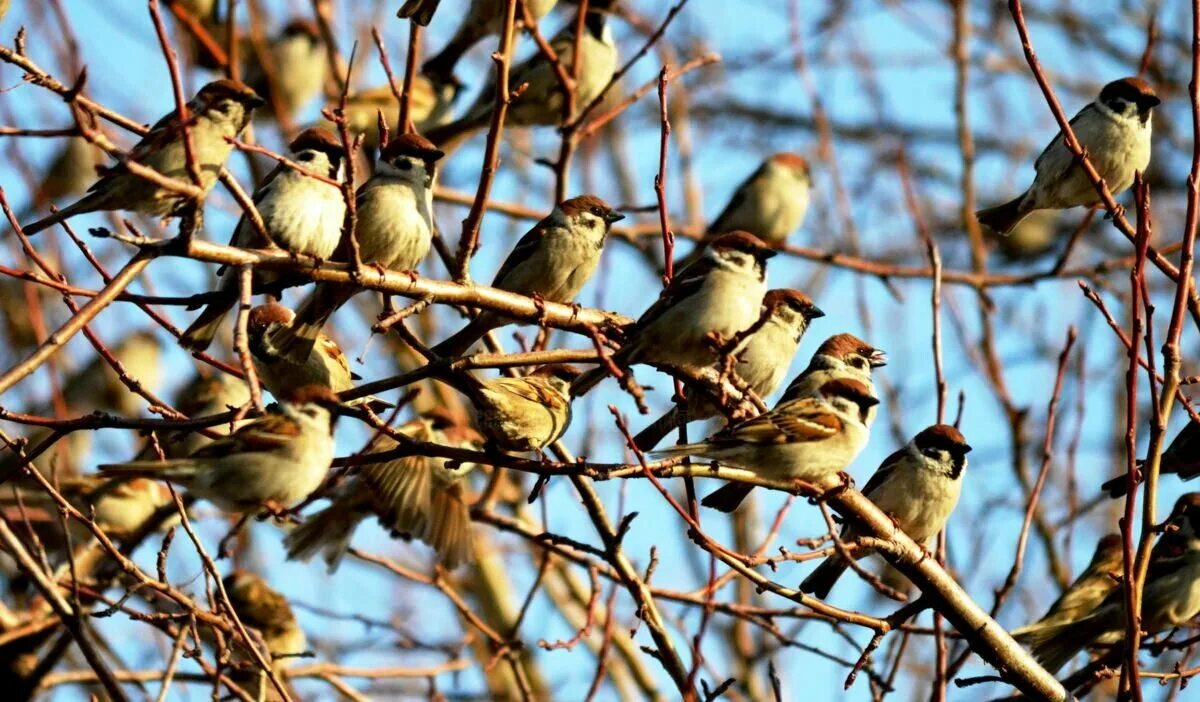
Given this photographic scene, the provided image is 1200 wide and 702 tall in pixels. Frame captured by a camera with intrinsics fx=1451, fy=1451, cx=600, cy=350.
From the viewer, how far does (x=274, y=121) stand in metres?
9.70

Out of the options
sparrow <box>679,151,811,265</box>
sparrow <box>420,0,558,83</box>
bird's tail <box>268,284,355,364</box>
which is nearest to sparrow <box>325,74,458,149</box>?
sparrow <box>420,0,558,83</box>

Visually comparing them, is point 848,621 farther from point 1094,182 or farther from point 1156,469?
point 1094,182

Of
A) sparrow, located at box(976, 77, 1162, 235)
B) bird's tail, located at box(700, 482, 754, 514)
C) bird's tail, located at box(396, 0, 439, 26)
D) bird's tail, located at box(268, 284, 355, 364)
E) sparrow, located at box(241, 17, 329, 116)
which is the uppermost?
sparrow, located at box(241, 17, 329, 116)

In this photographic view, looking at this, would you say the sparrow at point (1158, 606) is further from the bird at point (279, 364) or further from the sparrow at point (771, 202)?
the sparrow at point (771, 202)

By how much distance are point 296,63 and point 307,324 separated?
5.79 metres

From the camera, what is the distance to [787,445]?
380cm

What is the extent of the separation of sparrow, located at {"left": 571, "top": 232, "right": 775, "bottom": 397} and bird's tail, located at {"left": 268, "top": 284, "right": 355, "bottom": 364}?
0.79 meters

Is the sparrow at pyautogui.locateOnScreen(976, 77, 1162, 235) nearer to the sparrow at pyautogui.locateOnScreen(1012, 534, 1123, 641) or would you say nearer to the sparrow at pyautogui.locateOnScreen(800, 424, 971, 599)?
the sparrow at pyautogui.locateOnScreen(800, 424, 971, 599)

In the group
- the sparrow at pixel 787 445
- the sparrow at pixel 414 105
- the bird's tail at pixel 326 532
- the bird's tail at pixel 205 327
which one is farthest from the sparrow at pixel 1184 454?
the sparrow at pixel 414 105

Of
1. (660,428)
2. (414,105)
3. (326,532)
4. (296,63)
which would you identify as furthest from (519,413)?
(296,63)

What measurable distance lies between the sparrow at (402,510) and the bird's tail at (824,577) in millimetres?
1665

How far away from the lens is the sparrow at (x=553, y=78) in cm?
739

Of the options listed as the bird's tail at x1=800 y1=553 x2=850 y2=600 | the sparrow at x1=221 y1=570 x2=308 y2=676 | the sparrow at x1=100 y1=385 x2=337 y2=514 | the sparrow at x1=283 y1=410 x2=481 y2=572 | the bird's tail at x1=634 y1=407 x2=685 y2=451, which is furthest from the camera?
the sparrow at x1=221 y1=570 x2=308 y2=676

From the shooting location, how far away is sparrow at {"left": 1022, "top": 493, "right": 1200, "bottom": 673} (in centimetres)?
486
